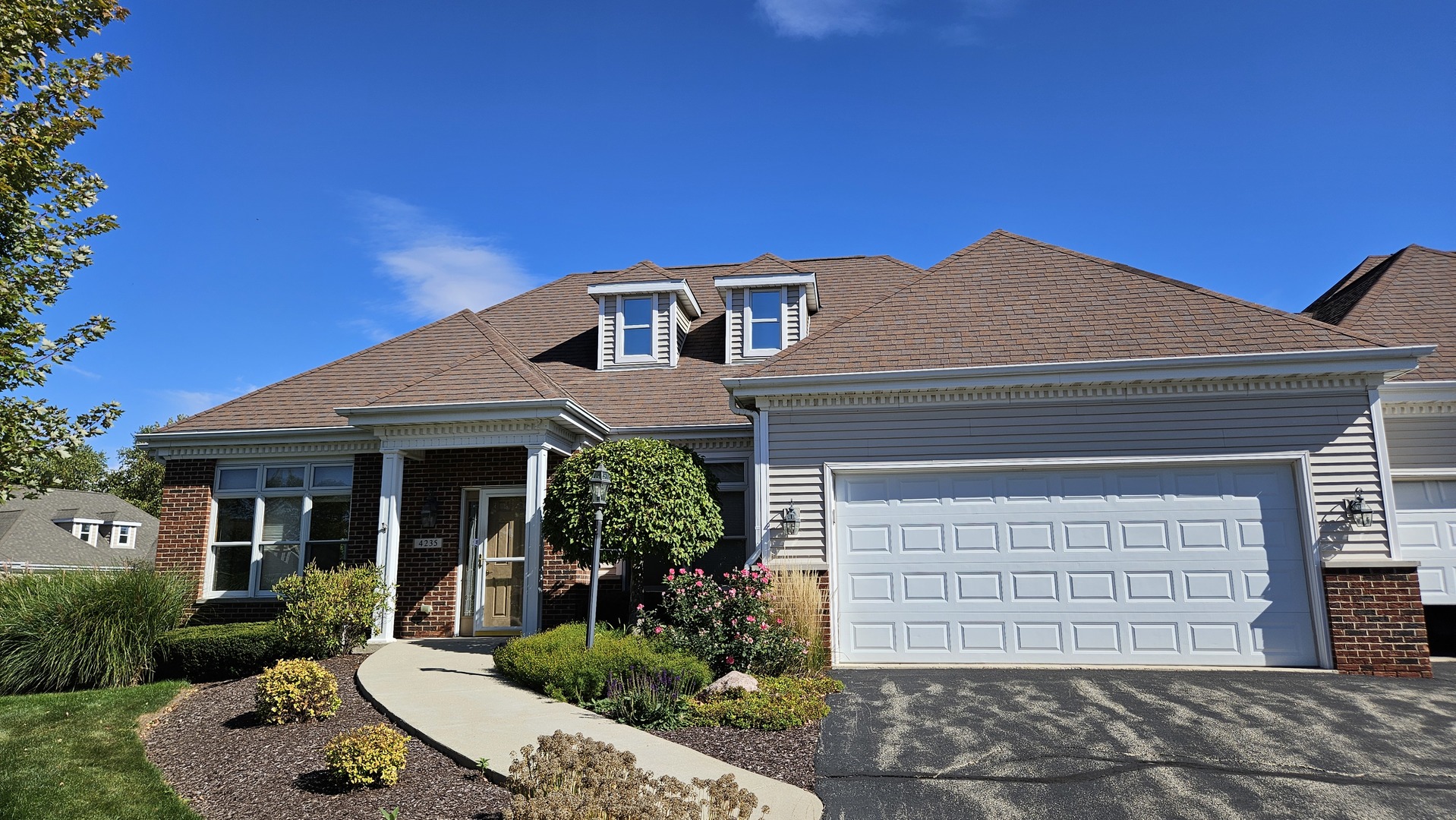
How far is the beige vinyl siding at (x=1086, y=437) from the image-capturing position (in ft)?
32.2

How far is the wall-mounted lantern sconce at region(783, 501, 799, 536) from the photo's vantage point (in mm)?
10578

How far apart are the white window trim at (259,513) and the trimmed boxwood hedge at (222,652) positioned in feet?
11.8

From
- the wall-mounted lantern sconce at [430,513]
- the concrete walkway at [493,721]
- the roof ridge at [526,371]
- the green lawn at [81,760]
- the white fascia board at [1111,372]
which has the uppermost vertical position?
the roof ridge at [526,371]

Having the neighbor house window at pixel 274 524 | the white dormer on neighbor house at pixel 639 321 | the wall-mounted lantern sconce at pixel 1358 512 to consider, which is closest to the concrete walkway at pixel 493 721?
the neighbor house window at pixel 274 524

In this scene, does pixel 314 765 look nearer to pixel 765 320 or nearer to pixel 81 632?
pixel 81 632

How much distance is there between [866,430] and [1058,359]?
8.15 ft

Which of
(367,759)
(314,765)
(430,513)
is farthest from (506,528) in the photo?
(367,759)

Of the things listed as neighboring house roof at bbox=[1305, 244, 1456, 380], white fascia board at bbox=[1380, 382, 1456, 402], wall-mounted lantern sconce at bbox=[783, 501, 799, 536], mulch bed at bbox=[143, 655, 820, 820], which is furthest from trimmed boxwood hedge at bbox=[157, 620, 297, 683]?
neighboring house roof at bbox=[1305, 244, 1456, 380]

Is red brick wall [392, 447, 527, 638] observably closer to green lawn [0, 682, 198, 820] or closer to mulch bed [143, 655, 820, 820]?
green lawn [0, 682, 198, 820]

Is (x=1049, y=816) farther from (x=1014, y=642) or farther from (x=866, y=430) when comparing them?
(x=866, y=430)

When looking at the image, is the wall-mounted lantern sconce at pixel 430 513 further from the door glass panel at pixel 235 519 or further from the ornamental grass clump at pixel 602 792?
the ornamental grass clump at pixel 602 792

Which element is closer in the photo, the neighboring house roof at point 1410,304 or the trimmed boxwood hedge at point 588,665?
the trimmed boxwood hedge at point 588,665

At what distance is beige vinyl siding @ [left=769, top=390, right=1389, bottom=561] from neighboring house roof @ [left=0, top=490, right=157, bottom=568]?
24.8 metres

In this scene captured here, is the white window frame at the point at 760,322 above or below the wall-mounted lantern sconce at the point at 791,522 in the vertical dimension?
above
